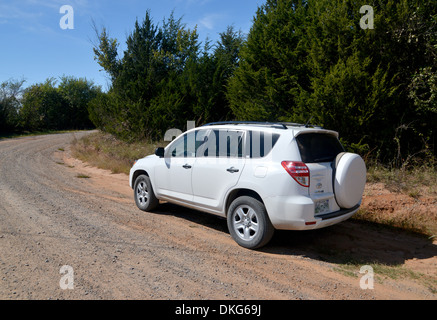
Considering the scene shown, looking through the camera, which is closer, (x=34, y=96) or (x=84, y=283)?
(x=84, y=283)

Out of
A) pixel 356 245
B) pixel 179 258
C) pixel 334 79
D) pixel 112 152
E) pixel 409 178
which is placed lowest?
pixel 356 245

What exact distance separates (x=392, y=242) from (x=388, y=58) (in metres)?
5.10

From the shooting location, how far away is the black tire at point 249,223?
452cm

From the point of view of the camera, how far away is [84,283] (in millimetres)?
3523

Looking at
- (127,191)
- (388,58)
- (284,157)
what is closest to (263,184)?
(284,157)

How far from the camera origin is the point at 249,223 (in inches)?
187

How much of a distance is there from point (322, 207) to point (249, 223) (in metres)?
1.08

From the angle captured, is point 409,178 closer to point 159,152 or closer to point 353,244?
point 353,244

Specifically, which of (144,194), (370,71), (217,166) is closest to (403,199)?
(370,71)

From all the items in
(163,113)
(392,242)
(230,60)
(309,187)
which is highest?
(230,60)

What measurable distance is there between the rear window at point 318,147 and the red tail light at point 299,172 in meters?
0.16
